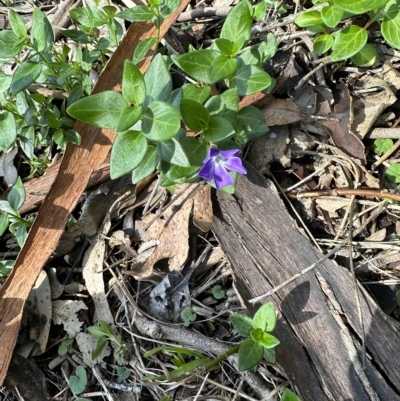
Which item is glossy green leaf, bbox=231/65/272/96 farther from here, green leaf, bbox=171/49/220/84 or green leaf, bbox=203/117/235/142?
green leaf, bbox=203/117/235/142

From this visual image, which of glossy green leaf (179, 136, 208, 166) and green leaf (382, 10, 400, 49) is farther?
green leaf (382, 10, 400, 49)

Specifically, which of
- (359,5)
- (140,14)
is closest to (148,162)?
(140,14)

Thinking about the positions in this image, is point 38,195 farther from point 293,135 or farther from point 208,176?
point 293,135

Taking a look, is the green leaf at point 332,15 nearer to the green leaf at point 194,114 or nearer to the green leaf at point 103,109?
the green leaf at point 194,114

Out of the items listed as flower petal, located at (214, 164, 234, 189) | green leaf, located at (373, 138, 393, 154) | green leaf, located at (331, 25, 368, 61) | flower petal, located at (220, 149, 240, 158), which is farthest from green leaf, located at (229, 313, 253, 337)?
green leaf, located at (331, 25, 368, 61)

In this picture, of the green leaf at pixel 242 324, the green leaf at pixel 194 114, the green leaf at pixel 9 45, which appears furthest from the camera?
the green leaf at pixel 9 45

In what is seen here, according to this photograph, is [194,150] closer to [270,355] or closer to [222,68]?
[222,68]

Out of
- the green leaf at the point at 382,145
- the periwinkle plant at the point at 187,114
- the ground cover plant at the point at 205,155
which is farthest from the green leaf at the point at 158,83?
the green leaf at the point at 382,145

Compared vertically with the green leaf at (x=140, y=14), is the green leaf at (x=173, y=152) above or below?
below
